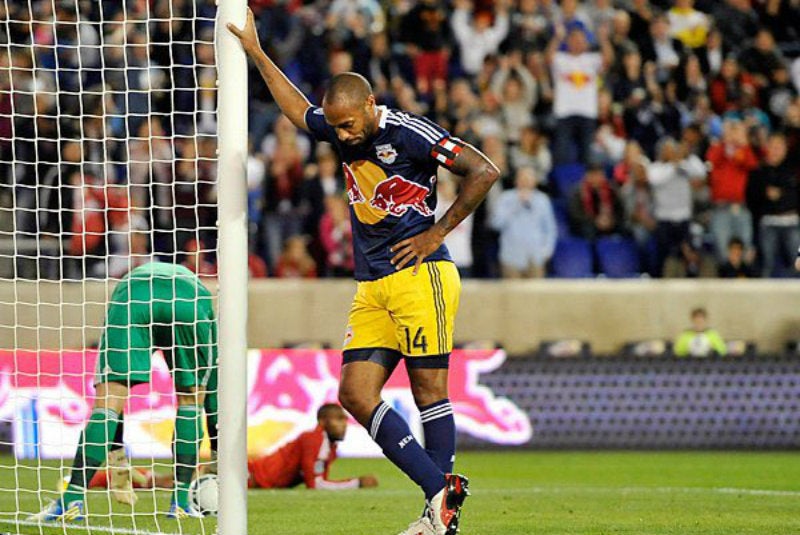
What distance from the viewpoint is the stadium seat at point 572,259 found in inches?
659

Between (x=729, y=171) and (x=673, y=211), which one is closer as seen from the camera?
(x=673, y=211)

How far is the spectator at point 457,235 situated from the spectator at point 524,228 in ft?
1.06

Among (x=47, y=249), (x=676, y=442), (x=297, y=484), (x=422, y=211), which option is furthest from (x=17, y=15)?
(x=422, y=211)

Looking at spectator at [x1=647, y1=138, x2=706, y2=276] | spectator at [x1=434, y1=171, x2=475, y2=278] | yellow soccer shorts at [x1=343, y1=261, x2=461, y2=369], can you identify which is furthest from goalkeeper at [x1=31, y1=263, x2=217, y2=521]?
spectator at [x1=647, y1=138, x2=706, y2=276]

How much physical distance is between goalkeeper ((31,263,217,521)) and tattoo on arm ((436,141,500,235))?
2012mm

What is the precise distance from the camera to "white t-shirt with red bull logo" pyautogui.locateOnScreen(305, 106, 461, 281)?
23.4 feet

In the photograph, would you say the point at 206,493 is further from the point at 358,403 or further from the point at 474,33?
the point at 474,33

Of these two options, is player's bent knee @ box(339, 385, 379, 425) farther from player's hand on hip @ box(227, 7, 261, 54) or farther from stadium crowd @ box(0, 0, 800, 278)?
stadium crowd @ box(0, 0, 800, 278)

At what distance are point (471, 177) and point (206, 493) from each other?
9.10 feet

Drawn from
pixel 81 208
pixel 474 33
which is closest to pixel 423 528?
pixel 81 208

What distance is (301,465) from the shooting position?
11117mm

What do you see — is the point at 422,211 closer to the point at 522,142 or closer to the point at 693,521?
the point at 693,521

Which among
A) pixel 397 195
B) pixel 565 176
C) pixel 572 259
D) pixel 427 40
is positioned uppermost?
pixel 427 40

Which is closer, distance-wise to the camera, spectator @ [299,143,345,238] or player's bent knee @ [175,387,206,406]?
player's bent knee @ [175,387,206,406]
